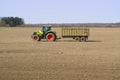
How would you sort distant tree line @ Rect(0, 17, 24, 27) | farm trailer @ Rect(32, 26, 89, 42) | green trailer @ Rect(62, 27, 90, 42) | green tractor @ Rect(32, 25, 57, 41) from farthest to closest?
distant tree line @ Rect(0, 17, 24, 27)
green trailer @ Rect(62, 27, 90, 42)
farm trailer @ Rect(32, 26, 89, 42)
green tractor @ Rect(32, 25, 57, 41)

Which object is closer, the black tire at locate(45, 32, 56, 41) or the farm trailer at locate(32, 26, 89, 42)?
the black tire at locate(45, 32, 56, 41)

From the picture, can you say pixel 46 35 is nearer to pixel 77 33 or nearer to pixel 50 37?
pixel 50 37

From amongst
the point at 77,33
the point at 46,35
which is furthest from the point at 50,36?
the point at 77,33

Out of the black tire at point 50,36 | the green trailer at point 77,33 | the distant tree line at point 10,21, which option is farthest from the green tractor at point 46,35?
the distant tree line at point 10,21

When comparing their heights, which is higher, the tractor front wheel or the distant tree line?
the tractor front wheel

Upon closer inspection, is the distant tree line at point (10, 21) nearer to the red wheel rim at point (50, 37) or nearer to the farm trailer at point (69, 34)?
the farm trailer at point (69, 34)

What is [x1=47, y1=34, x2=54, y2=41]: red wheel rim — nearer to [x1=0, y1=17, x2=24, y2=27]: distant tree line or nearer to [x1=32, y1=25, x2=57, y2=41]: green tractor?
[x1=32, y1=25, x2=57, y2=41]: green tractor

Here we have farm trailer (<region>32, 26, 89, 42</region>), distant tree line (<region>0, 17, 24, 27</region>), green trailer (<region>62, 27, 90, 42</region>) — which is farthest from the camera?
distant tree line (<region>0, 17, 24, 27</region>)

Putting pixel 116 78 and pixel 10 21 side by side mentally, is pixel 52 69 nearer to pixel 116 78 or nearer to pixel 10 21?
pixel 116 78

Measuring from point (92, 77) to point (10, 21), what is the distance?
481 feet

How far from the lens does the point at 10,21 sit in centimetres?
15525

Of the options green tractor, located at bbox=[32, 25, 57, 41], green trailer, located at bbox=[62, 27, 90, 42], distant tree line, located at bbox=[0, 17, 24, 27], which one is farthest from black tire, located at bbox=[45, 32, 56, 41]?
distant tree line, located at bbox=[0, 17, 24, 27]

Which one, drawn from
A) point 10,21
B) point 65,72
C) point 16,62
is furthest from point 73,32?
point 10,21

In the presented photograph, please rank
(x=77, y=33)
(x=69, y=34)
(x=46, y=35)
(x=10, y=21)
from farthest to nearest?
(x=10, y=21), (x=69, y=34), (x=77, y=33), (x=46, y=35)
